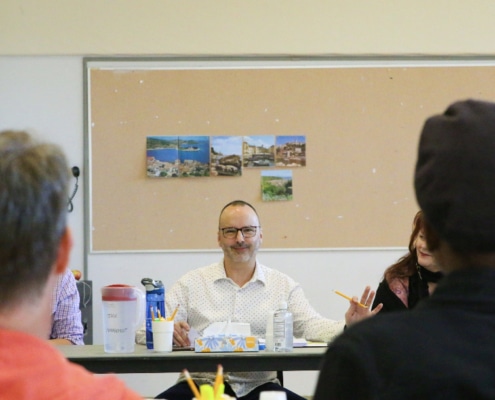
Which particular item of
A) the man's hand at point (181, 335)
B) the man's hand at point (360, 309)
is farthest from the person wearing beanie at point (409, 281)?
the man's hand at point (181, 335)

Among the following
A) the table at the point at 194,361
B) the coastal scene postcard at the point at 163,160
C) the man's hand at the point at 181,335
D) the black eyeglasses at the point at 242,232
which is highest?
the coastal scene postcard at the point at 163,160

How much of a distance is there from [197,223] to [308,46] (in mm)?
1276

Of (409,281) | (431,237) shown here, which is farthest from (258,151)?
(431,237)

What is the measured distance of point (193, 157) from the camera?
197 inches

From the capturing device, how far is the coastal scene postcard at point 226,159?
5000 millimetres

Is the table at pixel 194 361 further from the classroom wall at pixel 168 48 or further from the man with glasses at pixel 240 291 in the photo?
the classroom wall at pixel 168 48

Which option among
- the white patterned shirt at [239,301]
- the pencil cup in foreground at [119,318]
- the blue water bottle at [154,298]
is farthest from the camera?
the white patterned shirt at [239,301]

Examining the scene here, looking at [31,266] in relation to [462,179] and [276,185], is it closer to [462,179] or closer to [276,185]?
[462,179]

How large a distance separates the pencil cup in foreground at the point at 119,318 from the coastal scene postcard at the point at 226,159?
1.92 m

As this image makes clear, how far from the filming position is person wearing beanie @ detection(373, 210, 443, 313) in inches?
131

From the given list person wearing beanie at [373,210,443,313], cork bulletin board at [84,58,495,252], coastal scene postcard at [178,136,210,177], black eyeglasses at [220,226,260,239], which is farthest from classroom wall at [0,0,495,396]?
person wearing beanie at [373,210,443,313]

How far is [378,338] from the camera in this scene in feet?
3.24

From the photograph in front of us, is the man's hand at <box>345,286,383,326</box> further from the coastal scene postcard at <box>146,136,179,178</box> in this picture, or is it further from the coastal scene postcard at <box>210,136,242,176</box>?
the coastal scene postcard at <box>146,136,179,178</box>

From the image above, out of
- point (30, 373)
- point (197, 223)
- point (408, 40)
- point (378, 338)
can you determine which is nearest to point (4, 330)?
point (30, 373)
